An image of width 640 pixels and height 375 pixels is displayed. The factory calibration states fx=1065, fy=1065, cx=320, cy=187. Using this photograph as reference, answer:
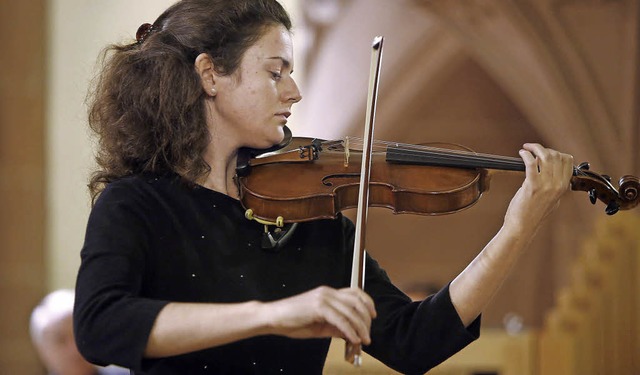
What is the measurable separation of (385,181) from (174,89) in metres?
0.43

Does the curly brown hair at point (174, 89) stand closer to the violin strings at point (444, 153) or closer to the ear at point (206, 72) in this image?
the ear at point (206, 72)

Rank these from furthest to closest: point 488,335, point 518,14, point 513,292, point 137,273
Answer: point 513,292 < point 518,14 < point 488,335 < point 137,273

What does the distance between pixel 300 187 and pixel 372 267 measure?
0.22 meters

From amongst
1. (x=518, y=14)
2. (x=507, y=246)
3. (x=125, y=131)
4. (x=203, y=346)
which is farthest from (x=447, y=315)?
(x=518, y=14)

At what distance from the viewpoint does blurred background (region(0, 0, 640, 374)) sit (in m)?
4.53

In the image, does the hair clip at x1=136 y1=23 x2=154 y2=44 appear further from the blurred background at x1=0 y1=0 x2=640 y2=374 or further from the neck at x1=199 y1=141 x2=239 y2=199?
the blurred background at x1=0 y1=0 x2=640 y2=374

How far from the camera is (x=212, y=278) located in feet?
6.09

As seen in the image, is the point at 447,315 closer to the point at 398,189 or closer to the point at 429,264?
the point at 398,189

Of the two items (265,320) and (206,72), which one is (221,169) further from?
(265,320)

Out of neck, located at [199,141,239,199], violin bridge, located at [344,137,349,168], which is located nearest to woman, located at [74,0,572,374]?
neck, located at [199,141,239,199]

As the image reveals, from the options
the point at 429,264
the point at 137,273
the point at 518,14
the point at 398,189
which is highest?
the point at 518,14

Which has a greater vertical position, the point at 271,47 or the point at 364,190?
the point at 271,47

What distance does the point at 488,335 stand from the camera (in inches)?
138

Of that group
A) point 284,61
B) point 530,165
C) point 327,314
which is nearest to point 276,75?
point 284,61
